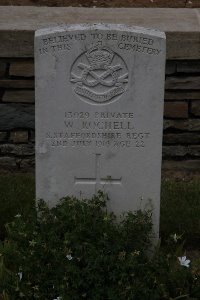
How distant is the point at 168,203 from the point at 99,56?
1.68 meters

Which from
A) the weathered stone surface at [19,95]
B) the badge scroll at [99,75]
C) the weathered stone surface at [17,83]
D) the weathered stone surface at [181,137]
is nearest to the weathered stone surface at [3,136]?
the weathered stone surface at [19,95]

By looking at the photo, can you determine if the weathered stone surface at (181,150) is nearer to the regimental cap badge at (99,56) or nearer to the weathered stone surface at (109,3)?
the weathered stone surface at (109,3)

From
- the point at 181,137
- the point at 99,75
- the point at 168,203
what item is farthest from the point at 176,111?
the point at 99,75

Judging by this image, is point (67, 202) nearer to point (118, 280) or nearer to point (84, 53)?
point (118, 280)

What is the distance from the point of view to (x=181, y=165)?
671 centimetres

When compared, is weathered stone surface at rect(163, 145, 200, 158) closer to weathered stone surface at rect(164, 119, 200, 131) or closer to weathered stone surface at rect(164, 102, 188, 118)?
weathered stone surface at rect(164, 119, 200, 131)

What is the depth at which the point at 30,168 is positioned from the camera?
6.70 metres

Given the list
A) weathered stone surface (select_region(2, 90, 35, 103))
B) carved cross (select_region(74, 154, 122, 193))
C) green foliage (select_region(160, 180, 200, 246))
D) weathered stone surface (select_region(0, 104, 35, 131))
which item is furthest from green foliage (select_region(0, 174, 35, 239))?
green foliage (select_region(160, 180, 200, 246))

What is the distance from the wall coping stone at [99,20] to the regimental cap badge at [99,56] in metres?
1.59

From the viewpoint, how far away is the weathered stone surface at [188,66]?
20.7 ft

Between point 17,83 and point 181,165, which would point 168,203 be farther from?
point 17,83

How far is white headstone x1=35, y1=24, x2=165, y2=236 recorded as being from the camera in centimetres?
468

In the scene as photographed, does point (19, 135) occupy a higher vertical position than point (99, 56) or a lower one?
lower

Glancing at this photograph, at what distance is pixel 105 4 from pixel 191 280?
3.76m
